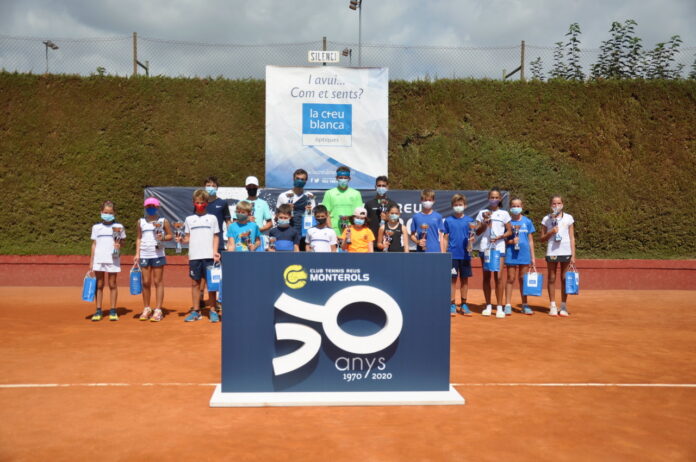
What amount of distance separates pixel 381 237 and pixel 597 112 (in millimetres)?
10556

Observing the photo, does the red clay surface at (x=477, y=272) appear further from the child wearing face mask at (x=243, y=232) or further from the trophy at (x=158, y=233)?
the child wearing face mask at (x=243, y=232)

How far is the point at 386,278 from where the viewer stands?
16.2 feet

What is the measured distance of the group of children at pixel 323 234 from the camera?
26.0 feet

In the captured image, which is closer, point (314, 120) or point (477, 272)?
point (314, 120)

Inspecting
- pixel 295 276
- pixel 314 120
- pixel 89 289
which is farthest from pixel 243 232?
pixel 314 120

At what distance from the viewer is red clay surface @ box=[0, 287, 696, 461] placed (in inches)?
145

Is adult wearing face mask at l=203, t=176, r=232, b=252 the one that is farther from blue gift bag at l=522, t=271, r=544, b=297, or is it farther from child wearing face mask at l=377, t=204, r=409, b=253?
blue gift bag at l=522, t=271, r=544, b=297

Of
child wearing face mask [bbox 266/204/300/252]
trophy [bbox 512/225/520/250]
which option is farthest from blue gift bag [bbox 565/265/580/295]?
child wearing face mask [bbox 266/204/300/252]

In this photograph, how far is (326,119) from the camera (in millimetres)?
13375

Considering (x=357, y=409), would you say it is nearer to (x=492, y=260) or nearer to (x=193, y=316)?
(x=193, y=316)

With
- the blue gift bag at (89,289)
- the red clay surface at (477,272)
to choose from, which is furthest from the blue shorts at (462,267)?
the blue gift bag at (89,289)

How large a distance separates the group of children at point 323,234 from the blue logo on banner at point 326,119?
4810mm

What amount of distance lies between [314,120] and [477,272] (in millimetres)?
5379

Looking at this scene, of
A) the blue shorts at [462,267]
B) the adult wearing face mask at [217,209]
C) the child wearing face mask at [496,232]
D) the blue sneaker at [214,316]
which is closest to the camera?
the blue sneaker at [214,316]
